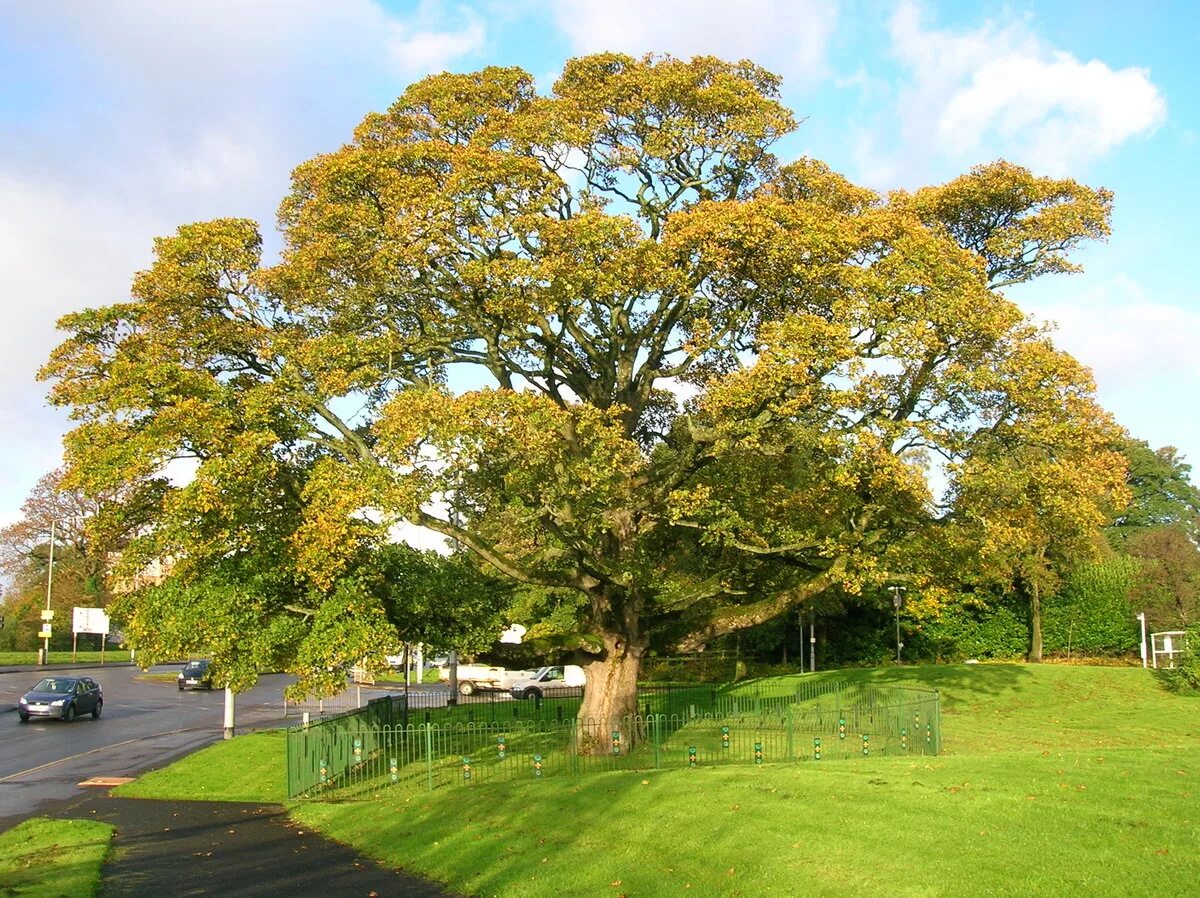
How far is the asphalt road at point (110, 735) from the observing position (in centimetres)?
2241

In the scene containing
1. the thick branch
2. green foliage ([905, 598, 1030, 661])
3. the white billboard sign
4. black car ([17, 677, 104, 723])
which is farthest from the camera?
the white billboard sign

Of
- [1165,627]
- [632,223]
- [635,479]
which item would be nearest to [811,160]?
[632,223]

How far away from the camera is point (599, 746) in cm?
2269

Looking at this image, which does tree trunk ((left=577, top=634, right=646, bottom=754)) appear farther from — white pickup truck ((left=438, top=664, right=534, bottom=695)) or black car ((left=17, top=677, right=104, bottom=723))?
white pickup truck ((left=438, top=664, right=534, bottom=695))

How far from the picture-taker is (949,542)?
23.1 meters

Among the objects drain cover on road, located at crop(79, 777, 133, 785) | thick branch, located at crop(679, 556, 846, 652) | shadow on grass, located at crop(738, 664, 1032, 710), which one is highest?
thick branch, located at crop(679, 556, 846, 652)

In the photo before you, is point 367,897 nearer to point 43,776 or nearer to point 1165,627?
point 43,776

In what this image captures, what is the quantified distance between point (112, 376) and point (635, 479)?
34.3 ft

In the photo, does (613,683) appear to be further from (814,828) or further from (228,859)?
(814,828)

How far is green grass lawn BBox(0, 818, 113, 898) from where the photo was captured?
12211 mm

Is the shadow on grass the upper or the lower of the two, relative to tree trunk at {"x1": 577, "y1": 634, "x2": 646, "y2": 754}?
lower

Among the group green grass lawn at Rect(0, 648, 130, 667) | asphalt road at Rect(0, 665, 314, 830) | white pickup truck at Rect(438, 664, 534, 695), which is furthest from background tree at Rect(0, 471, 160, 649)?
white pickup truck at Rect(438, 664, 534, 695)

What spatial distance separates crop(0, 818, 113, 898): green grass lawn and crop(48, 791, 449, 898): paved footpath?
0.24m

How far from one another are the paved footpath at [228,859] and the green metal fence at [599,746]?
1857 mm
